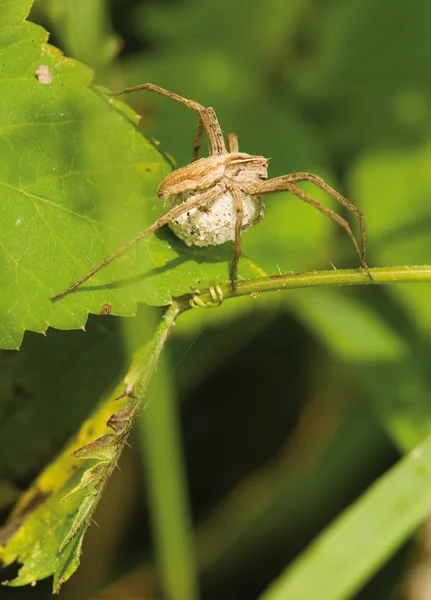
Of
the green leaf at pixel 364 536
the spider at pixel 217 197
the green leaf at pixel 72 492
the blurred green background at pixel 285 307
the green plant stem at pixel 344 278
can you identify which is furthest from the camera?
the blurred green background at pixel 285 307

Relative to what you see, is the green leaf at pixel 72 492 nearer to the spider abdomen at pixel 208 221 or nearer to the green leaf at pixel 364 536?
the spider abdomen at pixel 208 221

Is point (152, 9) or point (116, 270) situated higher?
point (152, 9)

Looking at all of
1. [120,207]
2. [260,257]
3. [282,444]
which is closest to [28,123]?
[120,207]

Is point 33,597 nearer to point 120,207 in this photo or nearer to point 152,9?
point 120,207

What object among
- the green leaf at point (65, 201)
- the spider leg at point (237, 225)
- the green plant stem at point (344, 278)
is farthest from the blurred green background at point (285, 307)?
the green plant stem at point (344, 278)

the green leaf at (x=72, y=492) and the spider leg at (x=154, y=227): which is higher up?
the spider leg at (x=154, y=227)

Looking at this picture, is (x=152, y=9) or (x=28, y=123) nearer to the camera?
(x=28, y=123)

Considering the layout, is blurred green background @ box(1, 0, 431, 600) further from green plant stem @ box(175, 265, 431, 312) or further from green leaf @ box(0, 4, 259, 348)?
green plant stem @ box(175, 265, 431, 312)
